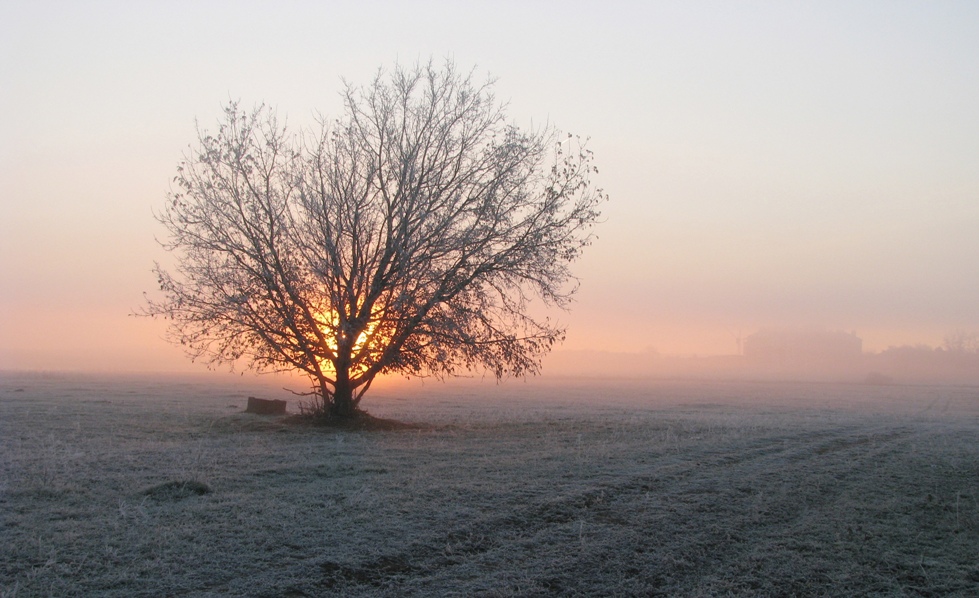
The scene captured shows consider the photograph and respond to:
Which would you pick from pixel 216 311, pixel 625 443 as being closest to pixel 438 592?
pixel 625 443

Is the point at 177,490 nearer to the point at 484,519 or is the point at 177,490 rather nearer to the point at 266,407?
the point at 484,519

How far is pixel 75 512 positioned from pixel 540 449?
1053 cm

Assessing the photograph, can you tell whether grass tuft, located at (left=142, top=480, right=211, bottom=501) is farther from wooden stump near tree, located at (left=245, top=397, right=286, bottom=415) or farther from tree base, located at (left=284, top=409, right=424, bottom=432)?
wooden stump near tree, located at (left=245, top=397, right=286, bottom=415)

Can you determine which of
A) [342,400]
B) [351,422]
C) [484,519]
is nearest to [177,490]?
[484,519]

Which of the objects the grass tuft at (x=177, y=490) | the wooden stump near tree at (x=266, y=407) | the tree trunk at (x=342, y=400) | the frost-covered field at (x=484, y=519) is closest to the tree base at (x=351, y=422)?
the tree trunk at (x=342, y=400)

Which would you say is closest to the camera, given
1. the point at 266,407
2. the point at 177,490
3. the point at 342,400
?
the point at 177,490

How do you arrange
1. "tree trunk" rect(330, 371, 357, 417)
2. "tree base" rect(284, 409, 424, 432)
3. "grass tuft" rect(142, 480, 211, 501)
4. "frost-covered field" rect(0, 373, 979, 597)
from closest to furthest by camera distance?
1. "frost-covered field" rect(0, 373, 979, 597)
2. "grass tuft" rect(142, 480, 211, 501)
3. "tree base" rect(284, 409, 424, 432)
4. "tree trunk" rect(330, 371, 357, 417)

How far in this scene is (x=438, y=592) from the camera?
297 inches

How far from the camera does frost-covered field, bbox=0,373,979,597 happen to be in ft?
26.2

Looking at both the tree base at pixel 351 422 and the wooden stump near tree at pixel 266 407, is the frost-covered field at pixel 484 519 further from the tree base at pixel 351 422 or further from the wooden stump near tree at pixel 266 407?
the wooden stump near tree at pixel 266 407

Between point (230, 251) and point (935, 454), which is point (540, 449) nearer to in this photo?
point (935, 454)

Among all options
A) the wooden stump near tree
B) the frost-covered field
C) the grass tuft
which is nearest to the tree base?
the wooden stump near tree

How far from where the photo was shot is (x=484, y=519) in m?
10.0

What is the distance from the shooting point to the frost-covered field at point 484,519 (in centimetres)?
798
